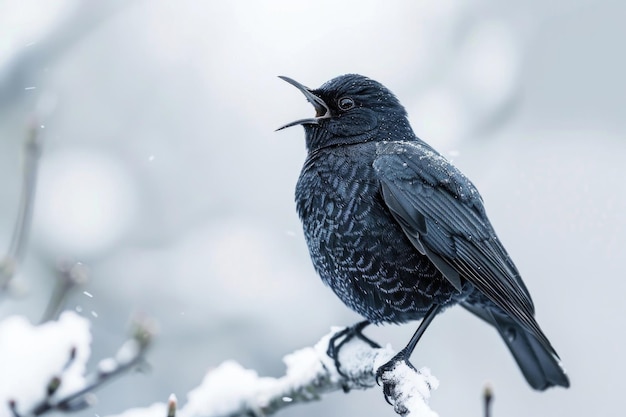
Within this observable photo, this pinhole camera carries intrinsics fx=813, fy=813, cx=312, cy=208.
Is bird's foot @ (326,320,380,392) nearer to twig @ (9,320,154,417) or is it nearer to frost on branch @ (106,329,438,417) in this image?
frost on branch @ (106,329,438,417)

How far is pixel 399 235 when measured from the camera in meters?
3.25

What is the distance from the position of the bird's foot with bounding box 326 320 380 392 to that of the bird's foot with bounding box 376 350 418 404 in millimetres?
190

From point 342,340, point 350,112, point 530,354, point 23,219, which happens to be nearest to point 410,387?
point 342,340

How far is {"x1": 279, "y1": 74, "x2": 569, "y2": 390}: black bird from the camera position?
3.21 metres

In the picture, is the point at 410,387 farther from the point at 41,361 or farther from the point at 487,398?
the point at 41,361

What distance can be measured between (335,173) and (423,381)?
1099 mm

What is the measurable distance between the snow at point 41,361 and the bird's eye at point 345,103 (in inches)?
64.6

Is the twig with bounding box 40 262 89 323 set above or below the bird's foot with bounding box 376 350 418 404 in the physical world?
above

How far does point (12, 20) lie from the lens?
455 cm

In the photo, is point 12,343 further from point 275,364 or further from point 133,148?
point 133,148

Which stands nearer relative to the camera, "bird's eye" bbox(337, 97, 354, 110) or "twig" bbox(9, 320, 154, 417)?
"twig" bbox(9, 320, 154, 417)

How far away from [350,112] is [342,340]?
104 cm

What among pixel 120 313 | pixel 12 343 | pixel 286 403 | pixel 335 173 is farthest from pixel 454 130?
pixel 12 343

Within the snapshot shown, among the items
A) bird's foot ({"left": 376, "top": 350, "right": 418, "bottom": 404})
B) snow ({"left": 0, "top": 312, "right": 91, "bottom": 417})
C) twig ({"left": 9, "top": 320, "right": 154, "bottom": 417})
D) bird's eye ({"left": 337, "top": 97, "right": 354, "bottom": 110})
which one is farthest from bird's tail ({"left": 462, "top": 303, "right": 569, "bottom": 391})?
snow ({"left": 0, "top": 312, "right": 91, "bottom": 417})
